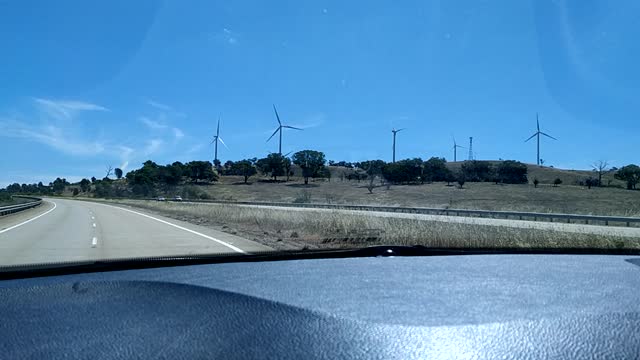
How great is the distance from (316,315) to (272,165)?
421ft

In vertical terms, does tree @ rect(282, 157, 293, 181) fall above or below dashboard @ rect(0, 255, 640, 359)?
above

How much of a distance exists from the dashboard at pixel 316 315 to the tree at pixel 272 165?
12117 centimetres

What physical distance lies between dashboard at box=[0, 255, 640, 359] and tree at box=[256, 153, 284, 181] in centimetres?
12117

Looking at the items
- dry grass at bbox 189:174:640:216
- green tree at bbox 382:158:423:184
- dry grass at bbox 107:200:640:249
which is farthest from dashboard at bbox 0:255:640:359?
green tree at bbox 382:158:423:184

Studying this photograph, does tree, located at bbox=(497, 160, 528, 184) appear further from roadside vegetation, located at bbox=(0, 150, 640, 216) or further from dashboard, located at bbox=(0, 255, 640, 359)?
dashboard, located at bbox=(0, 255, 640, 359)

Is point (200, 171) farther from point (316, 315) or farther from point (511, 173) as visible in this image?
point (316, 315)

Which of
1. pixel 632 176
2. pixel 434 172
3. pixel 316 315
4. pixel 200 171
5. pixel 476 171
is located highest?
pixel 200 171

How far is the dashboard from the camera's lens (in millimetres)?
2973

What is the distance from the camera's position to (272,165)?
13138cm

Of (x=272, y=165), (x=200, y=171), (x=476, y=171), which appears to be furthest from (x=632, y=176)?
(x=200, y=171)

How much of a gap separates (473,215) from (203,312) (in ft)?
150

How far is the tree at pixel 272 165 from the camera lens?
5102 inches

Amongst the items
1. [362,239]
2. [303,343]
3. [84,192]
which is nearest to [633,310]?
[303,343]

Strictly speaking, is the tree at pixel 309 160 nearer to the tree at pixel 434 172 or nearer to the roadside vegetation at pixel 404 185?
the roadside vegetation at pixel 404 185
